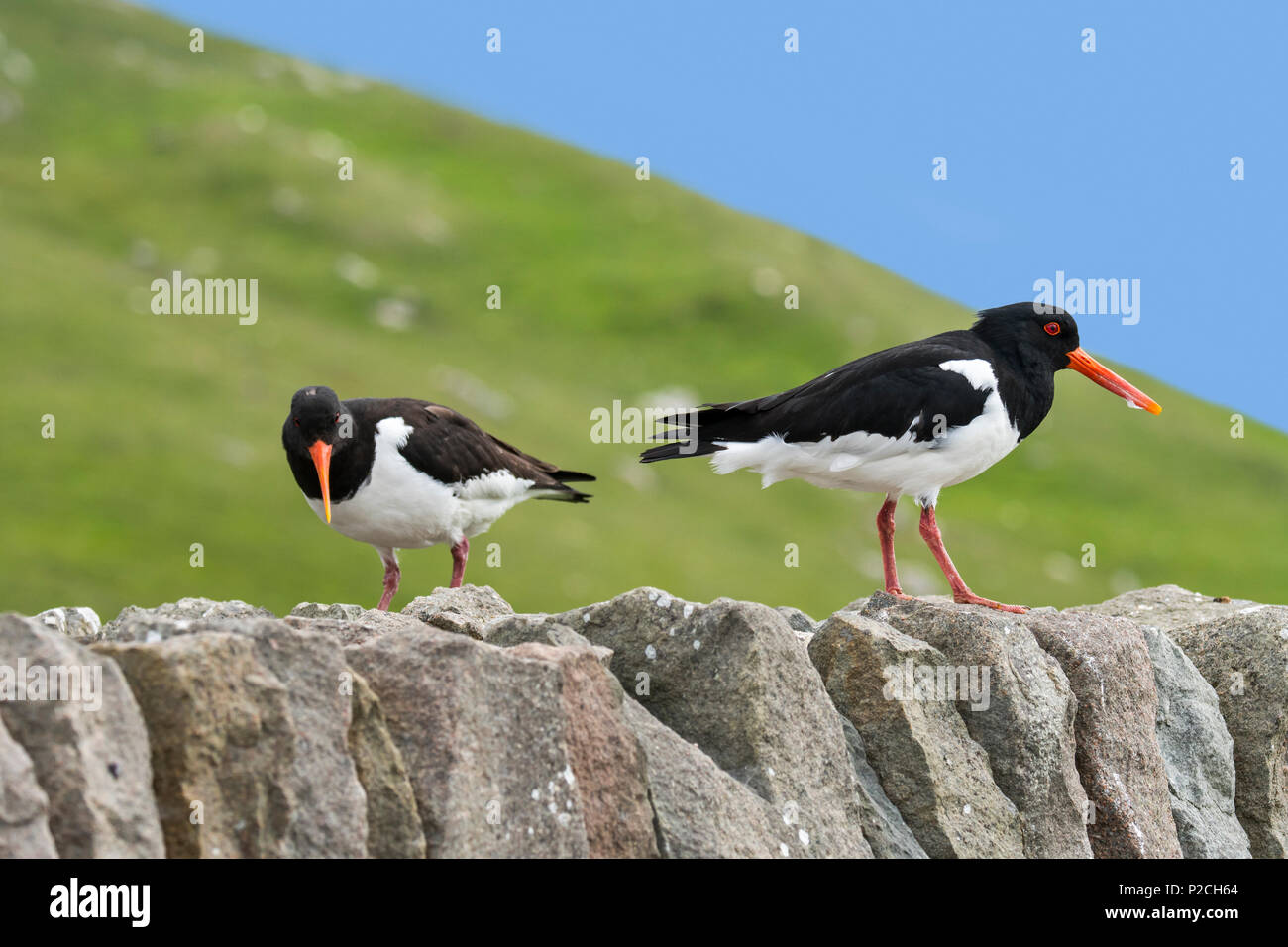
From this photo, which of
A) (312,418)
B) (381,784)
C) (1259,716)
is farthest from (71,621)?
(1259,716)

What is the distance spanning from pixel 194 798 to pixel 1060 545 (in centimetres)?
6047

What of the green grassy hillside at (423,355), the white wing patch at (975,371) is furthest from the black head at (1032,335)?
the green grassy hillside at (423,355)

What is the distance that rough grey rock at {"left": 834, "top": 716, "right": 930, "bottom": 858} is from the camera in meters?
6.41

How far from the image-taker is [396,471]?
1160 centimetres

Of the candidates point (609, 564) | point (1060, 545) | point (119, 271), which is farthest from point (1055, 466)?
point (119, 271)

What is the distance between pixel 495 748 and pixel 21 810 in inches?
69.6

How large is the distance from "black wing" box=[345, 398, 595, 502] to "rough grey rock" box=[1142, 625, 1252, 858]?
6.11 meters

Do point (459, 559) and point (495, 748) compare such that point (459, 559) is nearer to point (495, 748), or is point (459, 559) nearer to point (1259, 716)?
point (1259, 716)

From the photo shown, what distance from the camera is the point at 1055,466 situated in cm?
6719

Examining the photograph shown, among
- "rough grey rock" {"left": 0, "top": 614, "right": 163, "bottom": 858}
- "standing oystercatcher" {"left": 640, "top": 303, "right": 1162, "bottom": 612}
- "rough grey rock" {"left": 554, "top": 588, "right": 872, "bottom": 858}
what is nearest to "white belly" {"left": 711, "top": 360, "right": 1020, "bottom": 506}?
"standing oystercatcher" {"left": 640, "top": 303, "right": 1162, "bottom": 612}

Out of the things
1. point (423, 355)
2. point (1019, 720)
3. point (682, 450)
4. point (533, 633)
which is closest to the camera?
point (533, 633)

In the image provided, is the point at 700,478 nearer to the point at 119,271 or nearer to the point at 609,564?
the point at 609,564

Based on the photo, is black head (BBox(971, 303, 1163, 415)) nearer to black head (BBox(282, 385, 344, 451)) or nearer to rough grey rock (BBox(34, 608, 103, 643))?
black head (BBox(282, 385, 344, 451))

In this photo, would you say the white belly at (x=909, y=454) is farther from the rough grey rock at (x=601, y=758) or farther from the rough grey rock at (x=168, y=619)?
the rough grey rock at (x=601, y=758)
